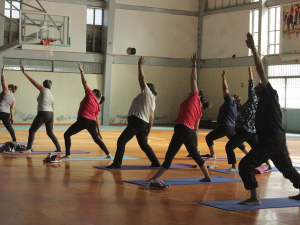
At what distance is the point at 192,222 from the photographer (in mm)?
4836

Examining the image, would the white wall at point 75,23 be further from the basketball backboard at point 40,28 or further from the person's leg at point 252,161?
the person's leg at point 252,161

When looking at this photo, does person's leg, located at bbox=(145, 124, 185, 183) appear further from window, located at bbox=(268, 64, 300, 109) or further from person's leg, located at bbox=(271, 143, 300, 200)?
window, located at bbox=(268, 64, 300, 109)

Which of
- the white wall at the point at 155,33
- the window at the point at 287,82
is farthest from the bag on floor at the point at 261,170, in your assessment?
the white wall at the point at 155,33

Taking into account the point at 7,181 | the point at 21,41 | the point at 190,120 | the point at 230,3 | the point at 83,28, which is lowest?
the point at 7,181

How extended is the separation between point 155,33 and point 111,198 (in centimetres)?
2212

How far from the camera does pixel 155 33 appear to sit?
2728 centimetres

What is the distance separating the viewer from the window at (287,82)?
76.3 ft

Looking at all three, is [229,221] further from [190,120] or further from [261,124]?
[190,120]

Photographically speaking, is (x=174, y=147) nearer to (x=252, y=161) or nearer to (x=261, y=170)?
(x=252, y=161)

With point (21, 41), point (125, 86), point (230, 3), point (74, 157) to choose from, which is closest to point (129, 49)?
point (125, 86)

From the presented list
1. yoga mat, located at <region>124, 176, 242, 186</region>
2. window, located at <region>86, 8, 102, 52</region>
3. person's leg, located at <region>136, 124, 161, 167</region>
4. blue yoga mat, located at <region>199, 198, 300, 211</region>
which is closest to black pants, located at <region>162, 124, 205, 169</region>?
yoga mat, located at <region>124, 176, 242, 186</region>

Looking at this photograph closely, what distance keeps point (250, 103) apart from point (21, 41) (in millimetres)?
11383

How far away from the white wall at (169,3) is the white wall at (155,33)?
499 millimetres

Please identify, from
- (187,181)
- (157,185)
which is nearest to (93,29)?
(187,181)
